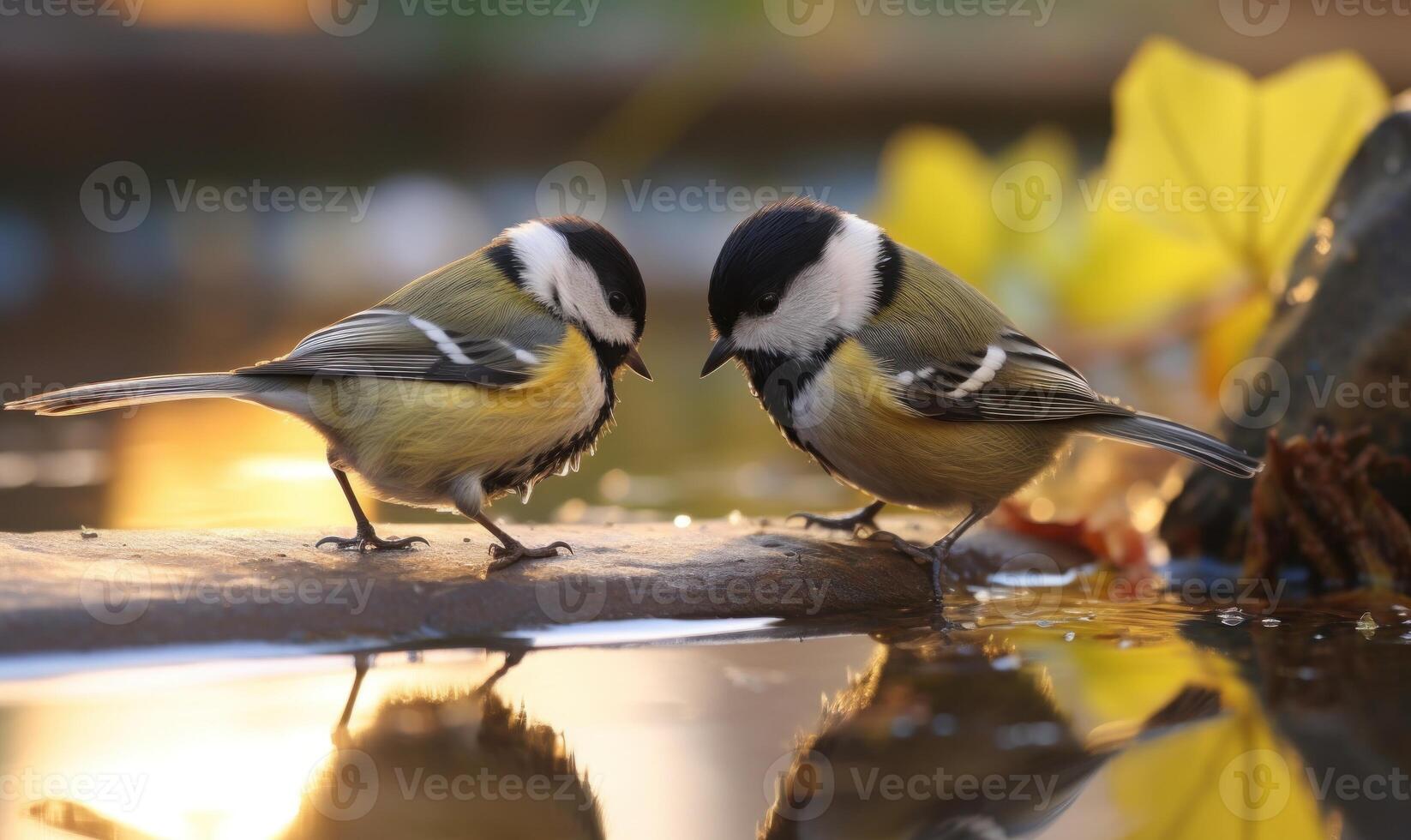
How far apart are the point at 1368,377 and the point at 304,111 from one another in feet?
9.80

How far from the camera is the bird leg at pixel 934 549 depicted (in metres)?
1.38

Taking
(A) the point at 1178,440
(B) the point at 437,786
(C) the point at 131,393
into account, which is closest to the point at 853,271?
(A) the point at 1178,440

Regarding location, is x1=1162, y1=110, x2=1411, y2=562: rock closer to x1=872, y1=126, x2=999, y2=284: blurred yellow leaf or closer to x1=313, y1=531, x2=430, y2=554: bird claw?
x1=872, y1=126, x2=999, y2=284: blurred yellow leaf

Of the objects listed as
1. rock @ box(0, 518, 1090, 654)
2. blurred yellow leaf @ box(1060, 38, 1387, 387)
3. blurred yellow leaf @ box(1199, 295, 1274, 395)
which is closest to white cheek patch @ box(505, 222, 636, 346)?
rock @ box(0, 518, 1090, 654)

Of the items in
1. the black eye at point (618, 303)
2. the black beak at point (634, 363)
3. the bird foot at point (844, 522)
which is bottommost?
the bird foot at point (844, 522)

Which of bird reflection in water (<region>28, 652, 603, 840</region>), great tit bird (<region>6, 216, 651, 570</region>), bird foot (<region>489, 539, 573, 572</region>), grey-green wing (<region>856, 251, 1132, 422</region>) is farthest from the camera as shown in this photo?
grey-green wing (<region>856, 251, 1132, 422</region>)

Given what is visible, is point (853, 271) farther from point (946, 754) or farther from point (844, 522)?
point (946, 754)

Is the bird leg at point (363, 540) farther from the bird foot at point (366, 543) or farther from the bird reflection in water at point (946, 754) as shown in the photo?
the bird reflection in water at point (946, 754)

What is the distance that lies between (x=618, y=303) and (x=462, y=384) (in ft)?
0.75

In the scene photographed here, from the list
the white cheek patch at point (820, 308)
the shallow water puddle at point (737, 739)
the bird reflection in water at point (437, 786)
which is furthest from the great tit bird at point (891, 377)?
the bird reflection in water at point (437, 786)

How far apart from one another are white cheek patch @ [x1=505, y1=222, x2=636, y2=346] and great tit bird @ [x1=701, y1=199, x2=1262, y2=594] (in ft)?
0.42

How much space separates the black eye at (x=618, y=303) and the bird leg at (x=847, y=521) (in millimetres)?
324

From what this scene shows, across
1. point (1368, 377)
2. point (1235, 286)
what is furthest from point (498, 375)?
point (1235, 286)

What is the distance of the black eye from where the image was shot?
1.50 metres
